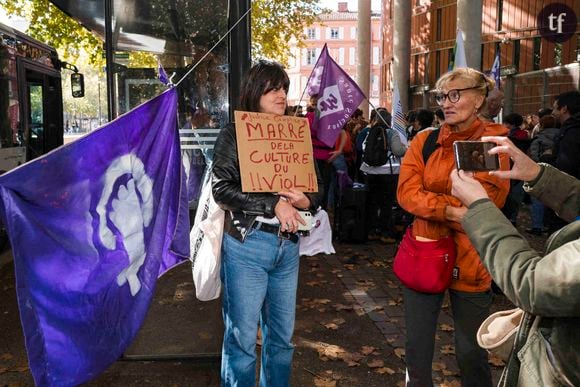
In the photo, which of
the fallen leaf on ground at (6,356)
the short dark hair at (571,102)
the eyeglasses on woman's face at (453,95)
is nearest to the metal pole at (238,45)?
the eyeglasses on woman's face at (453,95)

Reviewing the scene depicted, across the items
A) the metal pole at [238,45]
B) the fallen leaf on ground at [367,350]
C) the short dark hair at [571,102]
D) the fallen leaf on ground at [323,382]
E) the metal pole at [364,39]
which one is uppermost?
the metal pole at [364,39]

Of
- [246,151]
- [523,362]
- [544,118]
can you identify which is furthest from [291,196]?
[544,118]

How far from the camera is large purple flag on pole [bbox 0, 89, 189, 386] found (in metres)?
2.32

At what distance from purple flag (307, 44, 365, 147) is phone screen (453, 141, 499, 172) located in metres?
5.21

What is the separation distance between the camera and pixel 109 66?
3.79 m

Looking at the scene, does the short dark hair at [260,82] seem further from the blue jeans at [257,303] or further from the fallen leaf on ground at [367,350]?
the fallen leaf on ground at [367,350]

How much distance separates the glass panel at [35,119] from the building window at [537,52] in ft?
79.6

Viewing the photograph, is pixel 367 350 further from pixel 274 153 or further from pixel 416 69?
pixel 416 69

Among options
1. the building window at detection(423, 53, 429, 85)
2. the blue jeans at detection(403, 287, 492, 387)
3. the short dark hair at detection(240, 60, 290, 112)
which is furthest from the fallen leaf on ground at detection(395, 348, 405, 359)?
the building window at detection(423, 53, 429, 85)

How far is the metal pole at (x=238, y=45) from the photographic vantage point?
3.82m

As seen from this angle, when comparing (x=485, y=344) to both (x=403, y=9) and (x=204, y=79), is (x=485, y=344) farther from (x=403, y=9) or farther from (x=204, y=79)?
(x=403, y=9)

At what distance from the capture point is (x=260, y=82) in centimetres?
304

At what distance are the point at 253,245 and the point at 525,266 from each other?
1.65 metres

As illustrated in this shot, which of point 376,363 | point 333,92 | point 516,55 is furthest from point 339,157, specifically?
point 516,55
